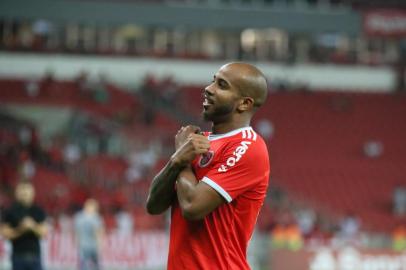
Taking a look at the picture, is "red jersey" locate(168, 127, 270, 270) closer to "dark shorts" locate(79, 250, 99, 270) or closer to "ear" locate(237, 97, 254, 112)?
"ear" locate(237, 97, 254, 112)

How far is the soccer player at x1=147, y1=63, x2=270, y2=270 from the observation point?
12.9 feet

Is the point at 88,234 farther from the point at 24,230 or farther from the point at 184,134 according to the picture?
the point at 184,134

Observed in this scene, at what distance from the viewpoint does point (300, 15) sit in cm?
3209

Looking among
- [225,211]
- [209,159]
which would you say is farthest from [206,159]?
[225,211]

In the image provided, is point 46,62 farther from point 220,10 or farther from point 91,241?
point 91,241

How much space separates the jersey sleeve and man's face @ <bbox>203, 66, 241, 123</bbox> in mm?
161

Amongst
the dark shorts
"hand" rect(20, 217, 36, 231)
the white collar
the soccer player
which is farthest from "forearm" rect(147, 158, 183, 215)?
the dark shorts

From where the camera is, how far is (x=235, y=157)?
399 cm

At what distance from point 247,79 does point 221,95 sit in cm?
13

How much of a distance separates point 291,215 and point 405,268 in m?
6.67

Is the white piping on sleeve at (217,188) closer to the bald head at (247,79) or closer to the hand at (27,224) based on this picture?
the bald head at (247,79)

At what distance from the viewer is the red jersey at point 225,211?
3.98 metres

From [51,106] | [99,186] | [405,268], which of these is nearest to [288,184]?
[99,186]

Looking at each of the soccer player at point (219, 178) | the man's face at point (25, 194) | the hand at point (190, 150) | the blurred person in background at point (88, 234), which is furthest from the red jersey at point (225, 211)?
the blurred person in background at point (88, 234)
